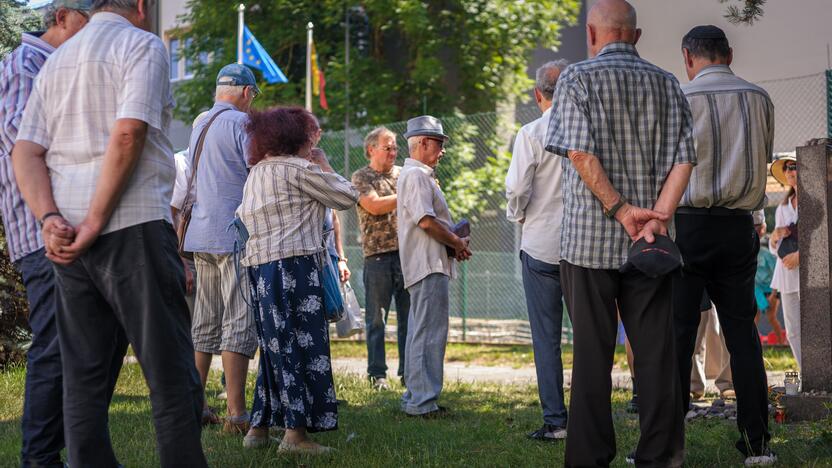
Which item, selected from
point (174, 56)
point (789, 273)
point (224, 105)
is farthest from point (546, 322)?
point (174, 56)

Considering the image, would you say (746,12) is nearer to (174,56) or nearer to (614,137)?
(614,137)

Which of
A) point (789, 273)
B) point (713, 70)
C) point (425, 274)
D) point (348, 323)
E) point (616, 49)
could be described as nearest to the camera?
point (616, 49)

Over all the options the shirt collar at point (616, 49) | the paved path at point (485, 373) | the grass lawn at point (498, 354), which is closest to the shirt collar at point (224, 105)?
the shirt collar at point (616, 49)

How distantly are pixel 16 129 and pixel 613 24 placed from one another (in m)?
2.60

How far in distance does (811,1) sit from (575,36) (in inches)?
348

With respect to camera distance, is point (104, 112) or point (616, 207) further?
point (616, 207)

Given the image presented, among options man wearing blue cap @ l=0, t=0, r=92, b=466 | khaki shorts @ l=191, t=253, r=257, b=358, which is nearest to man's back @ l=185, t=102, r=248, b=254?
khaki shorts @ l=191, t=253, r=257, b=358

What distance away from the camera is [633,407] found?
287 inches

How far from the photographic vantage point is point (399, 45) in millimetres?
25094

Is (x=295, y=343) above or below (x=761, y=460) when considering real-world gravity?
above

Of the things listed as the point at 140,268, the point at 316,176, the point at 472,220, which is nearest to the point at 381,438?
the point at 316,176

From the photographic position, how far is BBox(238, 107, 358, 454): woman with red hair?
17.9 feet

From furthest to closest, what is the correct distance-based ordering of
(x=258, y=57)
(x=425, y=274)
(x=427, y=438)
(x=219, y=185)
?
(x=258, y=57) < (x=425, y=274) < (x=219, y=185) < (x=427, y=438)

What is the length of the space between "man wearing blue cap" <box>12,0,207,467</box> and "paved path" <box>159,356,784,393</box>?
578cm
